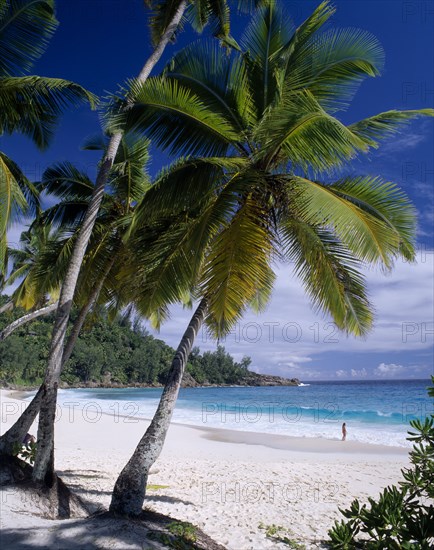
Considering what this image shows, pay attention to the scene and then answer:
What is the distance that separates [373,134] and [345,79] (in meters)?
1.00

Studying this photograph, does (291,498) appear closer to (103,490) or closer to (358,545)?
(103,490)

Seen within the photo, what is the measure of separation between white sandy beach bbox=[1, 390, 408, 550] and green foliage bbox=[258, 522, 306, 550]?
84mm

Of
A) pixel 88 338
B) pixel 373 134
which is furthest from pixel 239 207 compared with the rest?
pixel 88 338

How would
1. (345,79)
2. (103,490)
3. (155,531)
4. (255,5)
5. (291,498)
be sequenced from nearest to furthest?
(155,531) < (345,79) < (103,490) < (291,498) < (255,5)

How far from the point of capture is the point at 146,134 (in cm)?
656

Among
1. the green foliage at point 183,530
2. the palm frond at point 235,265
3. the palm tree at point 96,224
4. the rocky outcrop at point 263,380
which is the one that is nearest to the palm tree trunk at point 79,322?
the palm tree at point 96,224

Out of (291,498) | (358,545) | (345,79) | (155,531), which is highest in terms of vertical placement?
(345,79)

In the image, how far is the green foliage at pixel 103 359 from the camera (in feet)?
211

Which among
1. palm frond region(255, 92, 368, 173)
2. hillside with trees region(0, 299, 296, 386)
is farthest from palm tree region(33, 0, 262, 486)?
hillside with trees region(0, 299, 296, 386)

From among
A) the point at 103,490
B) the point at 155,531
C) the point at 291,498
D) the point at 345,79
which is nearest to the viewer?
the point at 155,531

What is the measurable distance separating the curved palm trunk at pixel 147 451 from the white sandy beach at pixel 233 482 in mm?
701

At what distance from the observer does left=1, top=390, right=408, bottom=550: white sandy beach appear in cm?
557

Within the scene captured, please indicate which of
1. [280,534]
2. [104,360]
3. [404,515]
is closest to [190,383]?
[104,360]

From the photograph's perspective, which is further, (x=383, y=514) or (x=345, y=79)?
(x=345, y=79)
